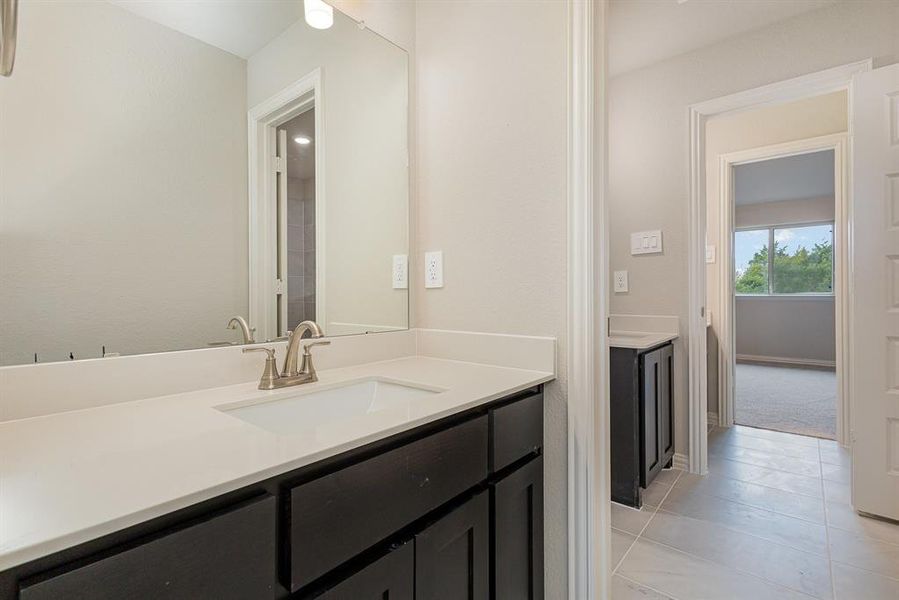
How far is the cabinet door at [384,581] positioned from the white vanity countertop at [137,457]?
0.68ft

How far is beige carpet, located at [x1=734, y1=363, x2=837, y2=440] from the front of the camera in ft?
10.5

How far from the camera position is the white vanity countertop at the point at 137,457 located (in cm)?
45

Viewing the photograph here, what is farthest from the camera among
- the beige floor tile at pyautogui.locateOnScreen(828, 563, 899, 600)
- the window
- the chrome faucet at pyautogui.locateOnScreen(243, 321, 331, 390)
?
the window

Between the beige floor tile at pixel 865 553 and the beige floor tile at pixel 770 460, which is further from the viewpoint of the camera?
the beige floor tile at pixel 770 460

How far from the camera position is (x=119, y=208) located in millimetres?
923

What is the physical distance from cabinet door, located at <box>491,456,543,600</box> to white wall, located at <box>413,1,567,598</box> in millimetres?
89

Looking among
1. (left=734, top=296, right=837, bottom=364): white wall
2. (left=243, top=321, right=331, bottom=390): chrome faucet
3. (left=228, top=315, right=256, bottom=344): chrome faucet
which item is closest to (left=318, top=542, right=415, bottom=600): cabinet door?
(left=243, top=321, right=331, bottom=390): chrome faucet

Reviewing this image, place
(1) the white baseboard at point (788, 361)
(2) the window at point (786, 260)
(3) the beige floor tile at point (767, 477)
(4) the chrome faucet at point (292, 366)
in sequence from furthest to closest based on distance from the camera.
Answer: (2) the window at point (786, 260)
(1) the white baseboard at point (788, 361)
(3) the beige floor tile at point (767, 477)
(4) the chrome faucet at point (292, 366)

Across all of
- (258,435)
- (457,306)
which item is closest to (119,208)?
(258,435)

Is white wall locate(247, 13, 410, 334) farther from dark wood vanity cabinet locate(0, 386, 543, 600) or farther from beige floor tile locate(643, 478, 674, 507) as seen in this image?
beige floor tile locate(643, 478, 674, 507)

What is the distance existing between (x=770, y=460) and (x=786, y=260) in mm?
5047

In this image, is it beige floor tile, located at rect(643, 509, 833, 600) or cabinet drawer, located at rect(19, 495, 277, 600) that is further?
beige floor tile, located at rect(643, 509, 833, 600)

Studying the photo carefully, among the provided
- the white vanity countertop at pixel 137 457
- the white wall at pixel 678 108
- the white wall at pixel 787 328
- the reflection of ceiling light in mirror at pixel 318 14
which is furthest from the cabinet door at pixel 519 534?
the white wall at pixel 787 328

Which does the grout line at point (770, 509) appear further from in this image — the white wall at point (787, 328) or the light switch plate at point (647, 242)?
the white wall at point (787, 328)
